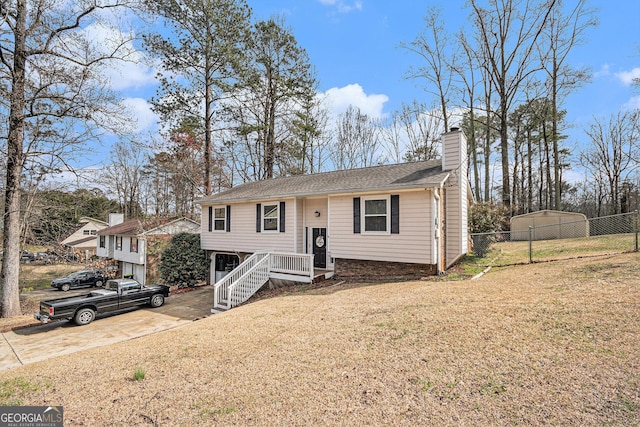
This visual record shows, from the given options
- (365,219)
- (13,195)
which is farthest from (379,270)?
(13,195)

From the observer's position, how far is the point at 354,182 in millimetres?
12211

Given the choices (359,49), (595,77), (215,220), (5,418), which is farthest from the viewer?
(595,77)

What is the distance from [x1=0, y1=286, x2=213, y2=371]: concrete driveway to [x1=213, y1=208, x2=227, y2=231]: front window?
14.8ft

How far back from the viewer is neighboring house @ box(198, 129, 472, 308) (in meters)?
10.4

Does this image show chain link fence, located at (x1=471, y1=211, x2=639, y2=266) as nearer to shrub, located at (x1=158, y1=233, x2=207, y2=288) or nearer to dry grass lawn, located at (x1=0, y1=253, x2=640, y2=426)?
dry grass lawn, located at (x1=0, y1=253, x2=640, y2=426)

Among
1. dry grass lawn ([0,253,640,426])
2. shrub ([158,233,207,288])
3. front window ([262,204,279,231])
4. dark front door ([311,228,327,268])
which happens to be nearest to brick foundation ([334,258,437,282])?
dark front door ([311,228,327,268])

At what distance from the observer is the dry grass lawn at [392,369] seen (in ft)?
11.0

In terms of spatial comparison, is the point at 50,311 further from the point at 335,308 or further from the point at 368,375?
the point at 368,375

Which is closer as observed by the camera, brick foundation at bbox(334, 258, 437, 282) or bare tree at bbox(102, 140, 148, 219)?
brick foundation at bbox(334, 258, 437, 282)

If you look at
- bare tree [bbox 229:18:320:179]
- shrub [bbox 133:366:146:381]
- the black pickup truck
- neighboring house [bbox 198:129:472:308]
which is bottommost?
the black pickup truck

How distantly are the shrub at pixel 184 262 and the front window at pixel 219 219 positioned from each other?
192 cm

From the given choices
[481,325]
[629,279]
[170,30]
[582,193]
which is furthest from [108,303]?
[582,193]

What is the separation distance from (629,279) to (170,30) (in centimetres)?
2457

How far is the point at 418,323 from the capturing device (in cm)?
567
